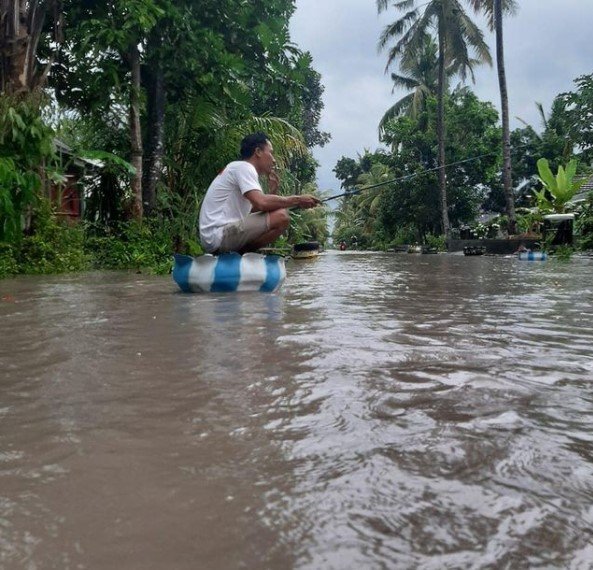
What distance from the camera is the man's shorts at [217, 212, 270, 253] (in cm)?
514

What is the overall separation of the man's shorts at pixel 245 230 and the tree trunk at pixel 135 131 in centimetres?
683

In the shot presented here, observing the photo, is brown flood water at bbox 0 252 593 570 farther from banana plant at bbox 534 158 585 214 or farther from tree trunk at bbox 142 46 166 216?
banana plant at bbox 534 158 585 214

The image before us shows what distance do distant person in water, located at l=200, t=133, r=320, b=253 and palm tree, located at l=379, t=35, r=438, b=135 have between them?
3090 cm

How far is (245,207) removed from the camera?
211 inches

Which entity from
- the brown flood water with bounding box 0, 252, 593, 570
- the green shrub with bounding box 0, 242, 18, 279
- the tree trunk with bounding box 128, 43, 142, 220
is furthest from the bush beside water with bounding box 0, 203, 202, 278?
the brown flood water with bounding box 0, 252, 593, 570

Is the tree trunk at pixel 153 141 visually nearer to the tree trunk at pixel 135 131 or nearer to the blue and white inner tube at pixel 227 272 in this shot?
the tree trunk at pixel 135 131

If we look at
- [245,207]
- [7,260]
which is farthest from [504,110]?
[245,207]

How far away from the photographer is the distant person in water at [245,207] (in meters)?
5.05

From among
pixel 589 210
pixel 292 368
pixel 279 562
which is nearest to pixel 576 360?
pixel 292 368

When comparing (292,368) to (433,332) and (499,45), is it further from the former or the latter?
(499,45)

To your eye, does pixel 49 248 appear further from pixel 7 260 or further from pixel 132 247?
pixel 132 247

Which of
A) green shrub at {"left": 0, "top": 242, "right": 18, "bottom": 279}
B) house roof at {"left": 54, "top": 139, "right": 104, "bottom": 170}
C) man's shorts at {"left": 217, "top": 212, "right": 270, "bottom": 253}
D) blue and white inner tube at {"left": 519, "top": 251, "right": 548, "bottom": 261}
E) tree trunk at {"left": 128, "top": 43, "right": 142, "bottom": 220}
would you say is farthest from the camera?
blue and white inner tube at {"left": 519, "top": 251, "right": 548, "bottom": 261}

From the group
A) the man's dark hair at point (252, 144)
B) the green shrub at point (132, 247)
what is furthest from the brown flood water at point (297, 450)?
the green shrub at point (132, 247)

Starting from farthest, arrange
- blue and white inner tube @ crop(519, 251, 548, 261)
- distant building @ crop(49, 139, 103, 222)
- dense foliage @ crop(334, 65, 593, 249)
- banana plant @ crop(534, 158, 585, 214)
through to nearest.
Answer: dense foliage @ crop(334, 65, 593, 249), banana plant @ crop(534, 158, 585, 214), blue and white inner tube @ crop(519, 251, 548, 261), distant building @ crop(49, 139, 103, 222)
